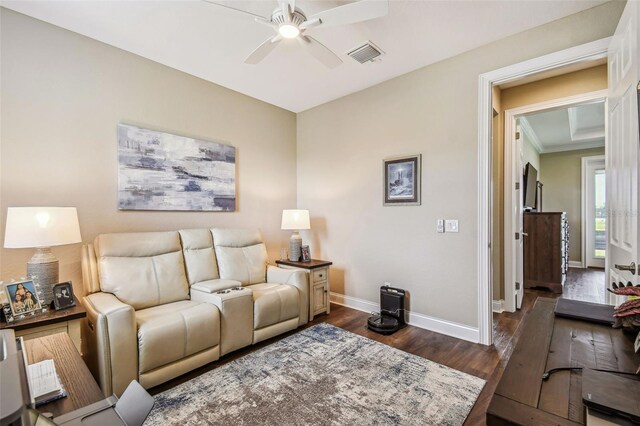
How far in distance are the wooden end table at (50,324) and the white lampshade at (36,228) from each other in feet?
1.46

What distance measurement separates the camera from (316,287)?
3369 millimetres

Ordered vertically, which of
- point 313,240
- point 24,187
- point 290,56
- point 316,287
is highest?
point 290,56

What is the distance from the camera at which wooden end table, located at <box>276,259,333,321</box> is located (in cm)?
327

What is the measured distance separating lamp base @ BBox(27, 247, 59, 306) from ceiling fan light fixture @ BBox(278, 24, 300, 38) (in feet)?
7.34

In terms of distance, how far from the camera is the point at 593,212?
20.2 ft

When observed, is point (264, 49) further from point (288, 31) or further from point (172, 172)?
point (172, 172)

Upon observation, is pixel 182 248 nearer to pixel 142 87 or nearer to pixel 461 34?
pixel 142 87

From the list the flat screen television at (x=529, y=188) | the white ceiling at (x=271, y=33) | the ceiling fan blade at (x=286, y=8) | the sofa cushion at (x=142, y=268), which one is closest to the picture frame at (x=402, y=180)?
the white ceiling at (x=271, y=33)

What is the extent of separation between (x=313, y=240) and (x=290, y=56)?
7.72 feet

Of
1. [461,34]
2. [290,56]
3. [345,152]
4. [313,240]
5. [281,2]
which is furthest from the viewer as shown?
[313,240]

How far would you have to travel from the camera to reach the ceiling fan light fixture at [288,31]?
1.97 metres

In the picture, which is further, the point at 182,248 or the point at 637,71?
the point at 182,248

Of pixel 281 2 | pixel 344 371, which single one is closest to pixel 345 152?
pixel 281 2

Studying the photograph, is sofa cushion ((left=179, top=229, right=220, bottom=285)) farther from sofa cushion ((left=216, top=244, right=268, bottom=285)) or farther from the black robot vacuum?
the black robot vacuum
